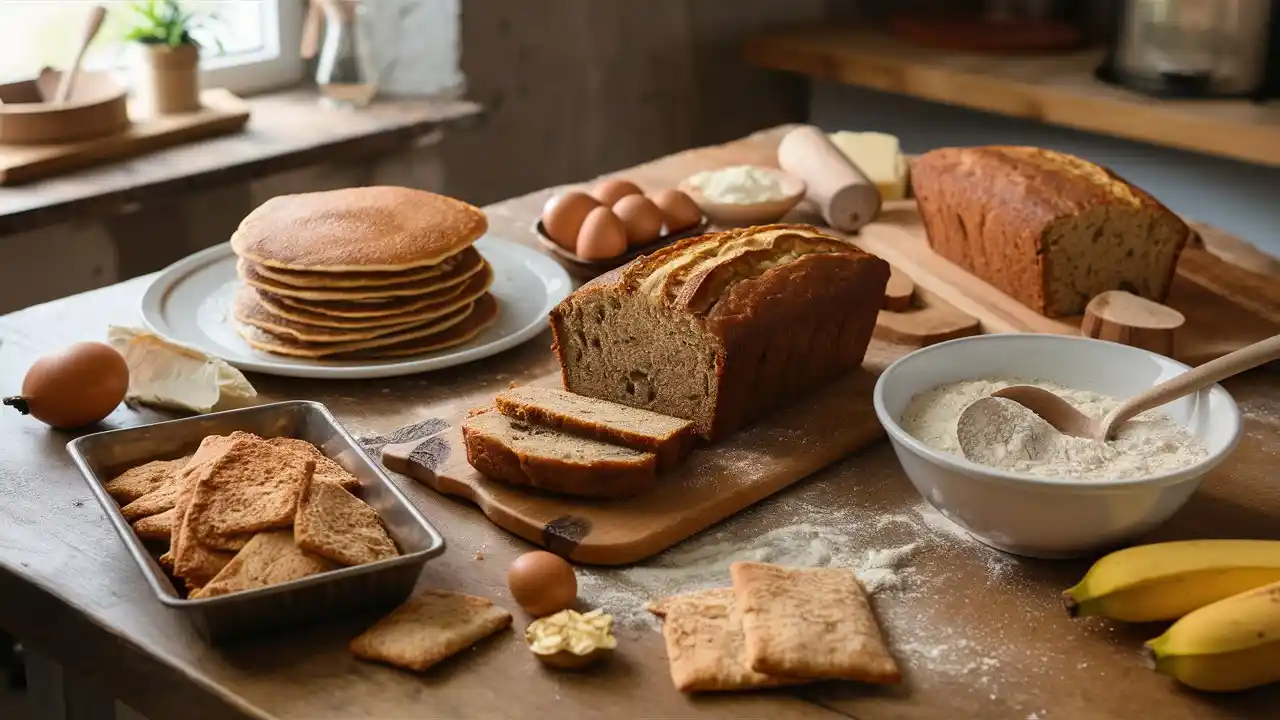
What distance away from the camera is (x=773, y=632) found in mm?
1267

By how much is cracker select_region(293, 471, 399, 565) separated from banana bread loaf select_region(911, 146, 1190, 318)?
1.26 meters

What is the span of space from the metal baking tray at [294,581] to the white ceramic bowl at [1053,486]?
1.79ft

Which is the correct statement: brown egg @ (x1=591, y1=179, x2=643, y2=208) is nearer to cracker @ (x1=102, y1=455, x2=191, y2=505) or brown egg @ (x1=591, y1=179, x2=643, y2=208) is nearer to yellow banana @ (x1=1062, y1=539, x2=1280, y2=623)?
cracker @ (x1=102, y1=455, x2=191, y2=505)

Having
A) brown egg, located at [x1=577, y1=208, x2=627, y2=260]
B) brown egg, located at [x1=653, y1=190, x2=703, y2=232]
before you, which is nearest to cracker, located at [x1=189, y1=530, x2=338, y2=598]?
brown egg, located at [x1=577, y1=208, x2=627, y2=260]

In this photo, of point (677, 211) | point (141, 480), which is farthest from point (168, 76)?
point (141, 480)

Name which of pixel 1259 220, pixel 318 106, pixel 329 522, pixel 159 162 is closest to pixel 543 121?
pixel 318 106

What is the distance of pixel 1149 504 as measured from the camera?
4.54ft

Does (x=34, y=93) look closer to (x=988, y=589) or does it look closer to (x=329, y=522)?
(x=329, y=522)

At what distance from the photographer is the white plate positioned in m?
1.92

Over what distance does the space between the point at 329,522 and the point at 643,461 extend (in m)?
0.38

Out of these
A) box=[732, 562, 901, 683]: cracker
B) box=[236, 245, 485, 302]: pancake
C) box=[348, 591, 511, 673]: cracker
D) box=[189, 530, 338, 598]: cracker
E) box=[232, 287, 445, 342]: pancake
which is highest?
box=[236, 245, 485, 302]: pancake

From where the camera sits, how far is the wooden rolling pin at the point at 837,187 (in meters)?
2.55

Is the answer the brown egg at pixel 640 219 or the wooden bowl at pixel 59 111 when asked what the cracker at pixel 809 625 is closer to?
the brown egg at pixel 640 219

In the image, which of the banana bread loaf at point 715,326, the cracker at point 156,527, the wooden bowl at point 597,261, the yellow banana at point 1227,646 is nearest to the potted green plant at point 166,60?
the wooden bowl at point 597,261
